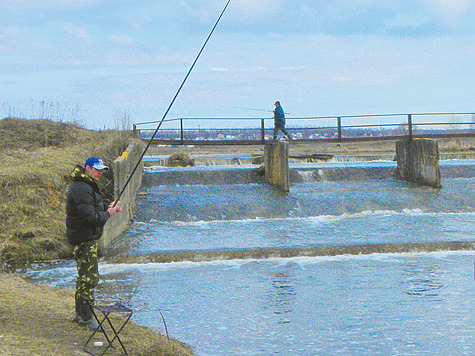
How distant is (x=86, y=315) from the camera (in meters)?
6.64

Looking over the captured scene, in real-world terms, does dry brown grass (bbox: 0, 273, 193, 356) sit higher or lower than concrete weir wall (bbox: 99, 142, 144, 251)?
lower

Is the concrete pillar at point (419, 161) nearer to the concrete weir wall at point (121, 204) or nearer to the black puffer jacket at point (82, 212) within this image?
the concrete weir wall at point (121, 204)

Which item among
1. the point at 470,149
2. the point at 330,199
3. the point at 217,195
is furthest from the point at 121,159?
the point at 470,149

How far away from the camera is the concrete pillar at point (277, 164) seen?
21.5 metres

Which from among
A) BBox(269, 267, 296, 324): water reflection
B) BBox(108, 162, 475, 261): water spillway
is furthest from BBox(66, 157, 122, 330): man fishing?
BBox(108, 162, 475, 261): water spillway

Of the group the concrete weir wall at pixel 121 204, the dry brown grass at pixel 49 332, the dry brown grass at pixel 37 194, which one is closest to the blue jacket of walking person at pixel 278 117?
the dry brown grass at pixel 37 194

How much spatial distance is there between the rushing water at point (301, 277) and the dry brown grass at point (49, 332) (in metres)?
0.75

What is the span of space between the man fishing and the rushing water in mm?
1424

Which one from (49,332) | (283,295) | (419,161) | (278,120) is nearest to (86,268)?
(49,332)

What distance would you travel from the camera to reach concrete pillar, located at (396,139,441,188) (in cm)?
2296

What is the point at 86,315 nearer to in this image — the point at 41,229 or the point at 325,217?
the point at 41,229

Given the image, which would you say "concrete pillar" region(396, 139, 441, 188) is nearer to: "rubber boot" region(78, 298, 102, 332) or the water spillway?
the water spillway

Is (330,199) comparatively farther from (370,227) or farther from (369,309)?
(369,309)

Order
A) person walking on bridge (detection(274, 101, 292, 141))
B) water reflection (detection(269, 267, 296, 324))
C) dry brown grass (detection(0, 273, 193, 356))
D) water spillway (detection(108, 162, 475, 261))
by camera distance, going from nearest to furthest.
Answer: dry brown grass (detection(0, 273, 193, 356))
water reflection (detection(269, 267, 296, 324))
water spillway (detection(108, 162, 475, 261))
person walking on bridge (detection(274, 101, 292, 141))
